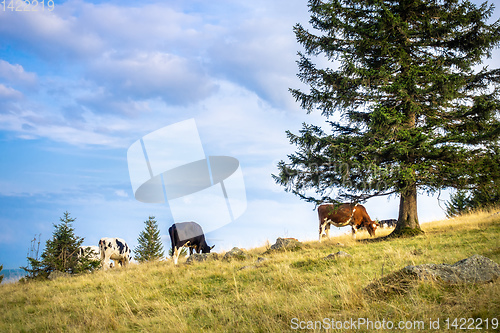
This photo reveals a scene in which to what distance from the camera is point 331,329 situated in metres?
4.36

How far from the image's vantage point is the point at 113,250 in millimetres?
21609

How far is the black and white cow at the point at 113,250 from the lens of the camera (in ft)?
69.8

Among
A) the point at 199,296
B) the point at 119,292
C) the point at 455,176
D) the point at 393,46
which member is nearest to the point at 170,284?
the point at 119,292

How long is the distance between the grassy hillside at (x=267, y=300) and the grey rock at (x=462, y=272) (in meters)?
0.21

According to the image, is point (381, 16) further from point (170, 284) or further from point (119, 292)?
point (119, 292)

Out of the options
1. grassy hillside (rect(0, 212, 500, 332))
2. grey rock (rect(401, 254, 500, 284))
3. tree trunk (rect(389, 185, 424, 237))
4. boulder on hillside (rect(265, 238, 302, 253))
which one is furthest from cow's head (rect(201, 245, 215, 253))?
grey rock (rect(401, 254, 500, 284))

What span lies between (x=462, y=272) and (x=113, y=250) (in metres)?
20.4

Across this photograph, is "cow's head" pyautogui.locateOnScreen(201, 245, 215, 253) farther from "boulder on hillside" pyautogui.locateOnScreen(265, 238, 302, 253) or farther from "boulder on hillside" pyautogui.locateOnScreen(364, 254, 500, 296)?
"boulder on hillside" pyautogui.locateOnScreen(364, 254, 500, 296)

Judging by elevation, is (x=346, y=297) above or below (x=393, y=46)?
below

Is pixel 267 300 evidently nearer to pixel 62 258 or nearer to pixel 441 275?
pixel 441 275

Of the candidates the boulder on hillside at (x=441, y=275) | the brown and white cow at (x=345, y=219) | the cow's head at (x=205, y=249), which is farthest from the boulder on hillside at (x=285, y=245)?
the boulder on hillside at (x=441, y=275)

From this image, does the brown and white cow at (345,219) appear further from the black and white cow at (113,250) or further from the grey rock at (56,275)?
the grey rock at (56,275)

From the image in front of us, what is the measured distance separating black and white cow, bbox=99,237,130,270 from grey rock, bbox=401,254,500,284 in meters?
18.7

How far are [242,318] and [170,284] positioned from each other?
190 inches
